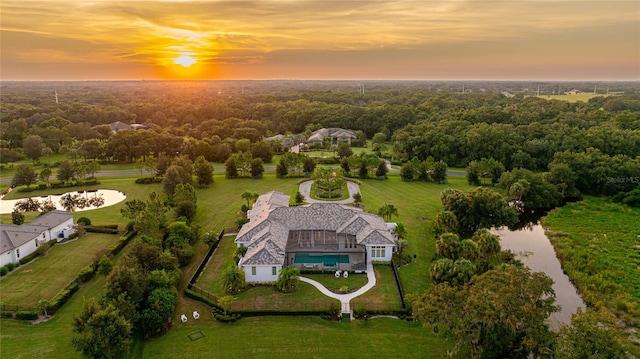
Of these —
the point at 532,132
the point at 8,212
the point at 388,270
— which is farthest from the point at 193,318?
the point at 532,132

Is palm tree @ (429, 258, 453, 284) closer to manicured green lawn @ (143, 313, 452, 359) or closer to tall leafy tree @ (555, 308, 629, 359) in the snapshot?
manicured green lawn @ (143, 313, 452, 359)

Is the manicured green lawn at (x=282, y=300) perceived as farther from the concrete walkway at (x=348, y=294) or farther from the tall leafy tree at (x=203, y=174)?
the tall leafy tree at (x=203, y=174)

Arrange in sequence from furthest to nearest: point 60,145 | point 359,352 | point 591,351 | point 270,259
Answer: point 60,145 < point 270,259 < point 359,352 < point 591,351

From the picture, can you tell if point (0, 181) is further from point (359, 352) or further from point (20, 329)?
point (359, 352)

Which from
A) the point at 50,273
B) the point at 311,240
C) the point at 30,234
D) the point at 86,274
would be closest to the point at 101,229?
the point at 30,234

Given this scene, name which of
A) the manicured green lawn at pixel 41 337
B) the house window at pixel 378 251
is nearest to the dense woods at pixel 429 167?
the manicured green lawn at pixel 41 337
